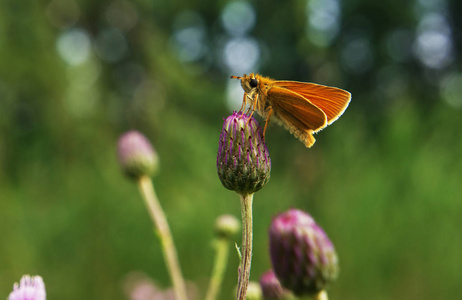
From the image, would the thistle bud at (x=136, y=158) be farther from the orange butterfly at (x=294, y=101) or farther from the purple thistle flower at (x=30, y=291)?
the purple thistle flower at (x=30, y=291)

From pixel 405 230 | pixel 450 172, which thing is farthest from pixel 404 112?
pixel 405 230

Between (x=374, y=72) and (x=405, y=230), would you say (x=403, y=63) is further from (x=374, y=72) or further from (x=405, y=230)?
(x=405, y=230)

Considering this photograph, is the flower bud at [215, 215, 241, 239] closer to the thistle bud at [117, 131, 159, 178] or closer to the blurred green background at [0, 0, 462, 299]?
the thistle bud at [117, 131, 159, 178]

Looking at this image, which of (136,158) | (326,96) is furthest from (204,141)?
(326,96)

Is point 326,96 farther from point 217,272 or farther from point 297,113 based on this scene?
point 217,272

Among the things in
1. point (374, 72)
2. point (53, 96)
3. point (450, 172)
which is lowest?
point (450, 172)

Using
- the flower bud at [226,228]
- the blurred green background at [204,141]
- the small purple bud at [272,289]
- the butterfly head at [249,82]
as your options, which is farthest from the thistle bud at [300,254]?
the blurred green background at [204,141]
